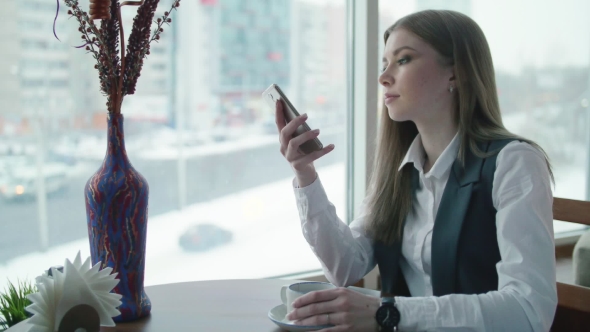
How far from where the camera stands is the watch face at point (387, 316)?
122 cm

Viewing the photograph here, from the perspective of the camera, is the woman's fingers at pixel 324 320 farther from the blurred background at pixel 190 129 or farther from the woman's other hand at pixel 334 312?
the blurred background at pixel 190 129

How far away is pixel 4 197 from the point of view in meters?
2.11

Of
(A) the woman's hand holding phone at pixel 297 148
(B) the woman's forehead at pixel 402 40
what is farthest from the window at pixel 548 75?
(A) the woman's hand holding phone at pixel 297 148

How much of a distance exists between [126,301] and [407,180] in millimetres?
866

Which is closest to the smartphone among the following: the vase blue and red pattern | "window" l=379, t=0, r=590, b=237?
the vase blue and red pattern

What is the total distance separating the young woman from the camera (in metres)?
1.24

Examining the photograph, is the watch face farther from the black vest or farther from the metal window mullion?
the metal window mullion

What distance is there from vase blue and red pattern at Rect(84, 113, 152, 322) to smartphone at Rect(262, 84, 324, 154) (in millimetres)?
384

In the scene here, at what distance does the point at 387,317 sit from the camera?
4.00ft

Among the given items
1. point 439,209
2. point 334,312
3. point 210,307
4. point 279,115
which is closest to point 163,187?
point 279,115

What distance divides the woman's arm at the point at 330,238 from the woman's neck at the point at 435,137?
30cm

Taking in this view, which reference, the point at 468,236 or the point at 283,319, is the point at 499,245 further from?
the point at 283,319

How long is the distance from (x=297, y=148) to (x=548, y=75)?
2.84m

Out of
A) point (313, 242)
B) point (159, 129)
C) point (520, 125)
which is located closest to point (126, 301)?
point (313, 242)
